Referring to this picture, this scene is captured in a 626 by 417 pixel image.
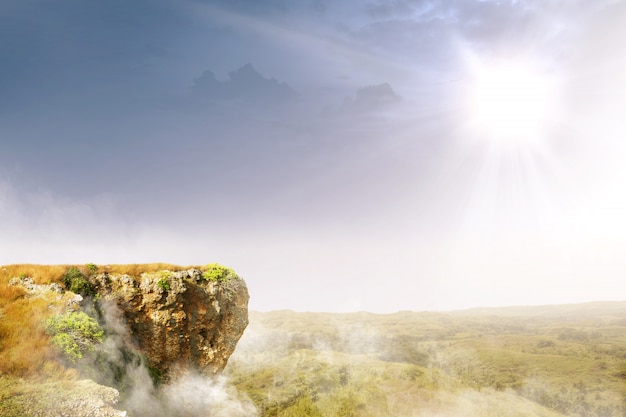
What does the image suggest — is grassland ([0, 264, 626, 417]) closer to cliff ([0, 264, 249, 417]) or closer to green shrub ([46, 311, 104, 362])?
cliff ([0, 264, 249, 417])

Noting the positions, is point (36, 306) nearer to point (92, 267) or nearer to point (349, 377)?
point (92, 267)

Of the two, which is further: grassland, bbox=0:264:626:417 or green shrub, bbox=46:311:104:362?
green shrub, bbox=46:311:104:362

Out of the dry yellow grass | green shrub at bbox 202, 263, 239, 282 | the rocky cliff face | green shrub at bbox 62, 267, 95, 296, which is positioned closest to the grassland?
the dry yellow grass

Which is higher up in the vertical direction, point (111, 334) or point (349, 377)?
point (111, 334)

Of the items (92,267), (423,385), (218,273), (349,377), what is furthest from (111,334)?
(423,385)

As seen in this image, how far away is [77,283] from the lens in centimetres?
1930

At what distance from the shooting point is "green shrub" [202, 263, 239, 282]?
84.5 feet

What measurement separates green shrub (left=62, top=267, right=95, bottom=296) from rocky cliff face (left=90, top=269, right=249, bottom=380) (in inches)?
25.4

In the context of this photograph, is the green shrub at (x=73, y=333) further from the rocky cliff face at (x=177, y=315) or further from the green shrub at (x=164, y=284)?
the green shrub at (x=164, y=284)

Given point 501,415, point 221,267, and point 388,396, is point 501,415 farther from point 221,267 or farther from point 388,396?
point 221,267

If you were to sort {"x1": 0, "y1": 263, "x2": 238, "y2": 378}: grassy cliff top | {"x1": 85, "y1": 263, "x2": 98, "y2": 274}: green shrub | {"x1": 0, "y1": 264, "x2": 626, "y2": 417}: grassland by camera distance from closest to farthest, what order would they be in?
{"x1": 0, "y1": 263, "x2": 238, "y2": 378}: grassy cliff top < {"x1": 0, "y1": 264, "x2": 626, "y2": 417}: grassland < {"x1": 85, "y1": 263, "x2": 98, "y2": 274}: green shrub

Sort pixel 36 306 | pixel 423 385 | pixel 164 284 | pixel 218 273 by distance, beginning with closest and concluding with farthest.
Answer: pixel 36 306 < pixel 164 284 < pixel 218 273 < pixel 423 385

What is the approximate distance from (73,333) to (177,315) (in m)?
8.14

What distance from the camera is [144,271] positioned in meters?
23.6
